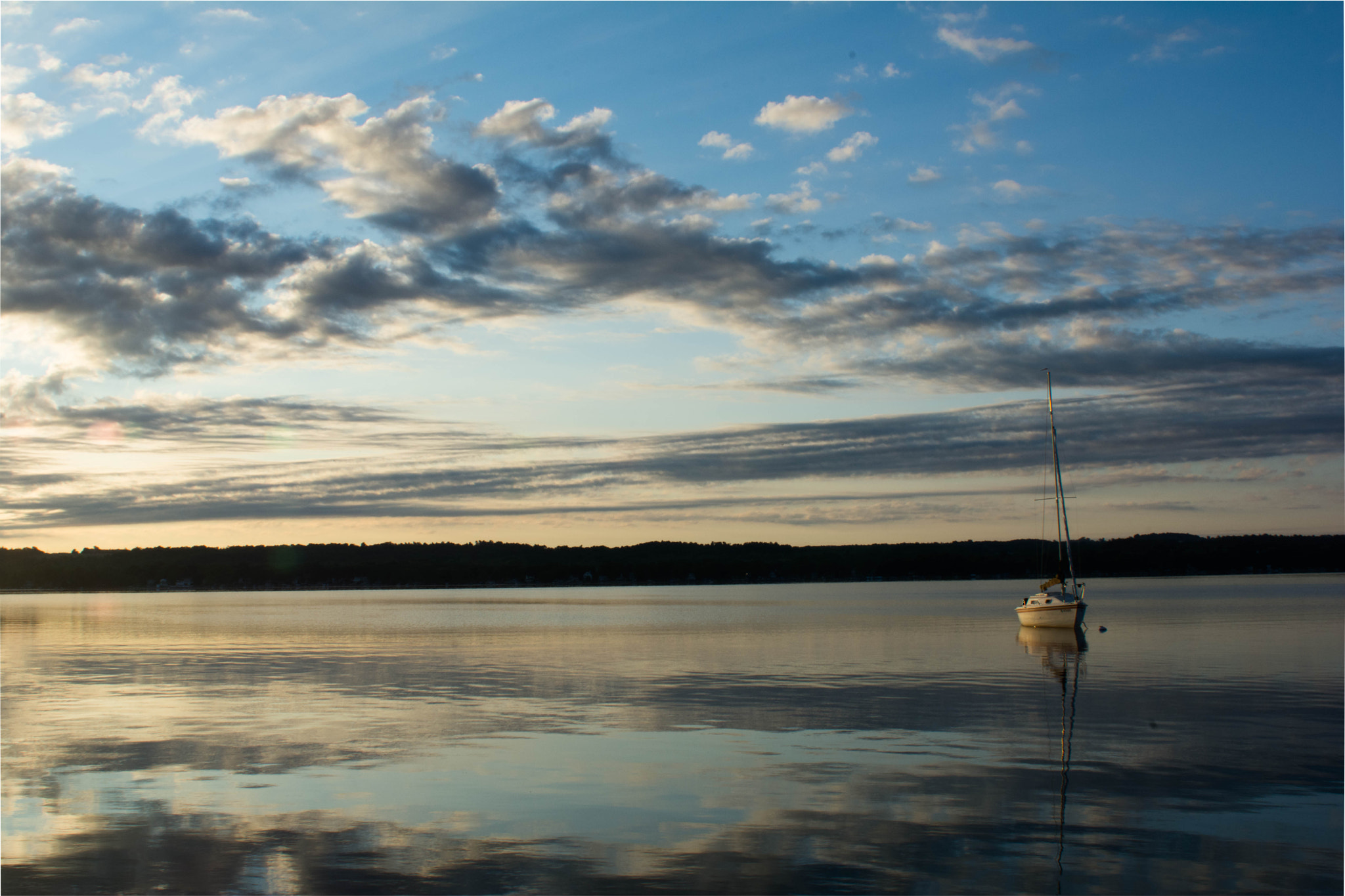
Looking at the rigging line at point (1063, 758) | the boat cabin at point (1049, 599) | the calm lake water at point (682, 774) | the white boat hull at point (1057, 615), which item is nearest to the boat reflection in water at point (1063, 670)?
the rigging line at point (1063, 758)

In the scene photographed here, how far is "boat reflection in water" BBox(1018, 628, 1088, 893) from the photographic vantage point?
14.4 meters

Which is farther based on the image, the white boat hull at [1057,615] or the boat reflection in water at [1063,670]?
the white boat hull at [1057,615]

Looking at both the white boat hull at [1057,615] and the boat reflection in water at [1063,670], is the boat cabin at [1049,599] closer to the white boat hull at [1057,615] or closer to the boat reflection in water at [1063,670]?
the white boat hull at [1057,615]

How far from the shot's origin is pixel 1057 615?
5469 cm

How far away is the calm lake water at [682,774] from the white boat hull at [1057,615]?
1230 cm

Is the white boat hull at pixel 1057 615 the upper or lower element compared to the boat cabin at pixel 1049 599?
lower

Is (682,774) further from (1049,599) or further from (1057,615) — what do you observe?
(1049,599)

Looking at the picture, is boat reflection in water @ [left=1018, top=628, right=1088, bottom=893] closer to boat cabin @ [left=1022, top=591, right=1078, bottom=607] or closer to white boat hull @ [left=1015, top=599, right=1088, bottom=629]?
white boat hull @ [left=1015, top=599, right=1088, bottom=629]

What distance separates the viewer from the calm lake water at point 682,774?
1263cm

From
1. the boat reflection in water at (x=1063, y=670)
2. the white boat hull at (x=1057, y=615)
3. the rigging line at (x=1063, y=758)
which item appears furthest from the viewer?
the white boat hull at (x=1057, y=615)

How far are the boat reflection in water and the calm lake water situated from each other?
111 millimetres

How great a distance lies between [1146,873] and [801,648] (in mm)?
34195

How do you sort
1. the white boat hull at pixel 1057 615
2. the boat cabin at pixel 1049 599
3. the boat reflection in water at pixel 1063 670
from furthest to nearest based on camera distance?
1. the boat cabin at pixel 1049 599
2. the white boat hull at pixel 1057 615
3. the boat reflection in water at pixel 1063 670

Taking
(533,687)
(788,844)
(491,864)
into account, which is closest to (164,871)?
(491,864)
